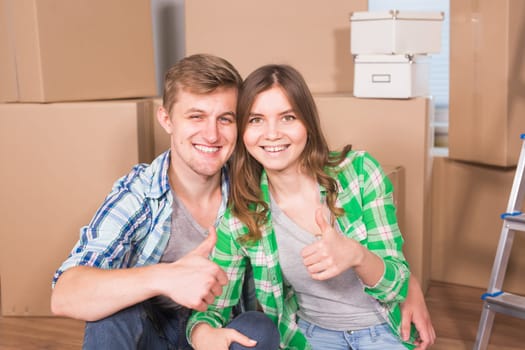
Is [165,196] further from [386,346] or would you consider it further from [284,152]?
[386,346]

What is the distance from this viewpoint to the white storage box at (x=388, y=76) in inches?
82.7

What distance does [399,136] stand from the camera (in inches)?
84.0

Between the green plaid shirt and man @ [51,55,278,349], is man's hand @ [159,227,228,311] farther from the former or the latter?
the green plaid shirt

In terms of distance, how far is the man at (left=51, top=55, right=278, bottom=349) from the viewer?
128 centimetres

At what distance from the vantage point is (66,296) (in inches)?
51.2

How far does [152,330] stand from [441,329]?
977 millimetres

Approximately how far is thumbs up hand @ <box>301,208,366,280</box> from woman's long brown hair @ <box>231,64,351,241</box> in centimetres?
21

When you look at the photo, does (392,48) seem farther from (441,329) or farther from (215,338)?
(215,338)

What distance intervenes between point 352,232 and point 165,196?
41 cm

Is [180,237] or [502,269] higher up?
[180,237]


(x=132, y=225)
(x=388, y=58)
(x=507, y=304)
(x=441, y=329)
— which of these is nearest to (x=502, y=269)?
(x=507, y=304)

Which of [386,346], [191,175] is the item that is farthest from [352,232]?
[191,175]

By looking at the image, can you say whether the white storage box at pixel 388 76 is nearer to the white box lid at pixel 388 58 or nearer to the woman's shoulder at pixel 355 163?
the white box lid at pixel 388 58

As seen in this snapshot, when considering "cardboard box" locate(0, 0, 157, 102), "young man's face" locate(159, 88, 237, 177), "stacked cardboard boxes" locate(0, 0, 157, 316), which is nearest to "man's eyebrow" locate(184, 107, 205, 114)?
"young man's face" locate(159, 88, 237, 177)
